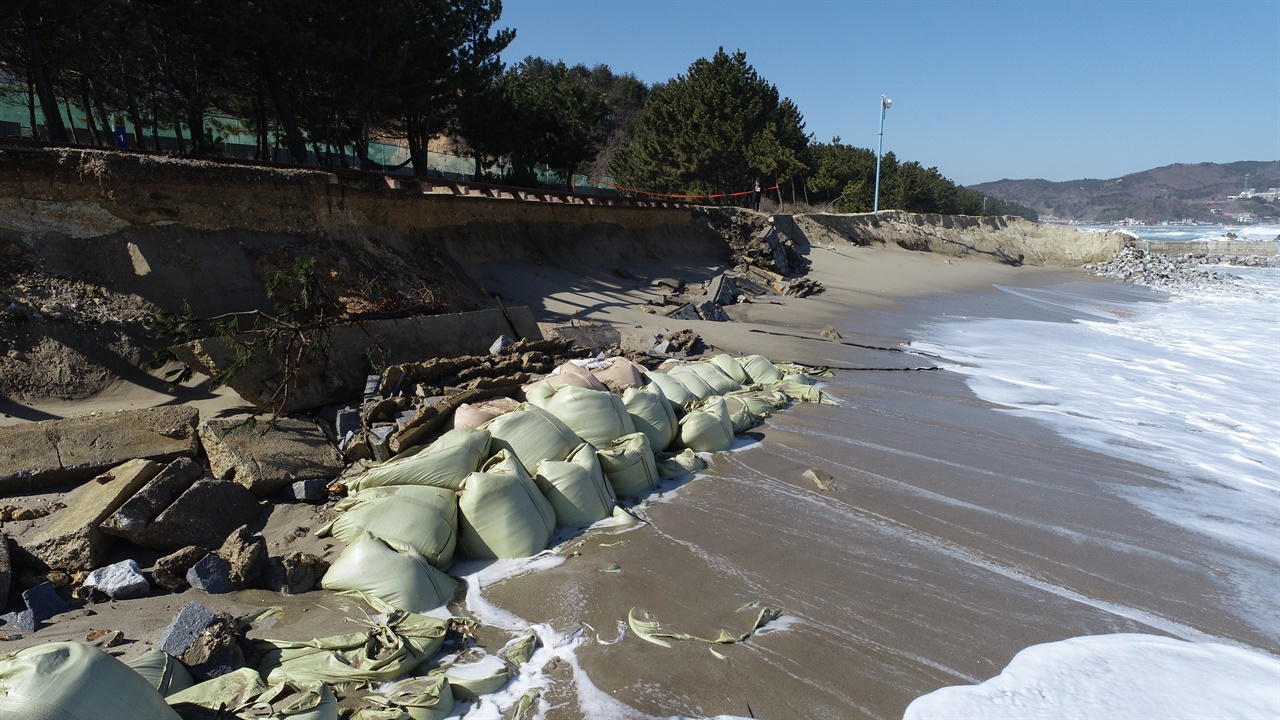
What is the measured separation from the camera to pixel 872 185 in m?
40.5

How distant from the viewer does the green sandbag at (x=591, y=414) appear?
479 centimetres

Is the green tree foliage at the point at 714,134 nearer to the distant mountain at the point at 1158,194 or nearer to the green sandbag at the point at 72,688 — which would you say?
the green sandbag at the point at 72,688

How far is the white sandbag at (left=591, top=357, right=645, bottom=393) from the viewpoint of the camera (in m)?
6.03

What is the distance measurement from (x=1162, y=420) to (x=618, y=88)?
52916mm

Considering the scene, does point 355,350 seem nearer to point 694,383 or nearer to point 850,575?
point 694,383

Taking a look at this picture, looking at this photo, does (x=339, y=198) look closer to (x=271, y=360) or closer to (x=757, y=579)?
(x=271, y=360)

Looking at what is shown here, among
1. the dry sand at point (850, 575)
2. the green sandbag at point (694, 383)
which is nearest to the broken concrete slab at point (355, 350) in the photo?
→ the dry sand at point (850, 575)

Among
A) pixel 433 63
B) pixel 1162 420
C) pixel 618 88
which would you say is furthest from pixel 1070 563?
pixel 618 88

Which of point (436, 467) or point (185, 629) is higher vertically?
point (436, 467)

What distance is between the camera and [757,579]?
11.7ft

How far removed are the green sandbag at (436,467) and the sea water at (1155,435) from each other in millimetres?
2515

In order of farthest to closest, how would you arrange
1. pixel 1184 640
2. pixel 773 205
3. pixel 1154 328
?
1. pixel 773 205
2. pixel 1154 328
3. pixel 1184 640

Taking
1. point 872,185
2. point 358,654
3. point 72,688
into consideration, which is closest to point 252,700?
point 358,654

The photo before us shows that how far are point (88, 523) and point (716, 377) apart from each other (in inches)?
196
